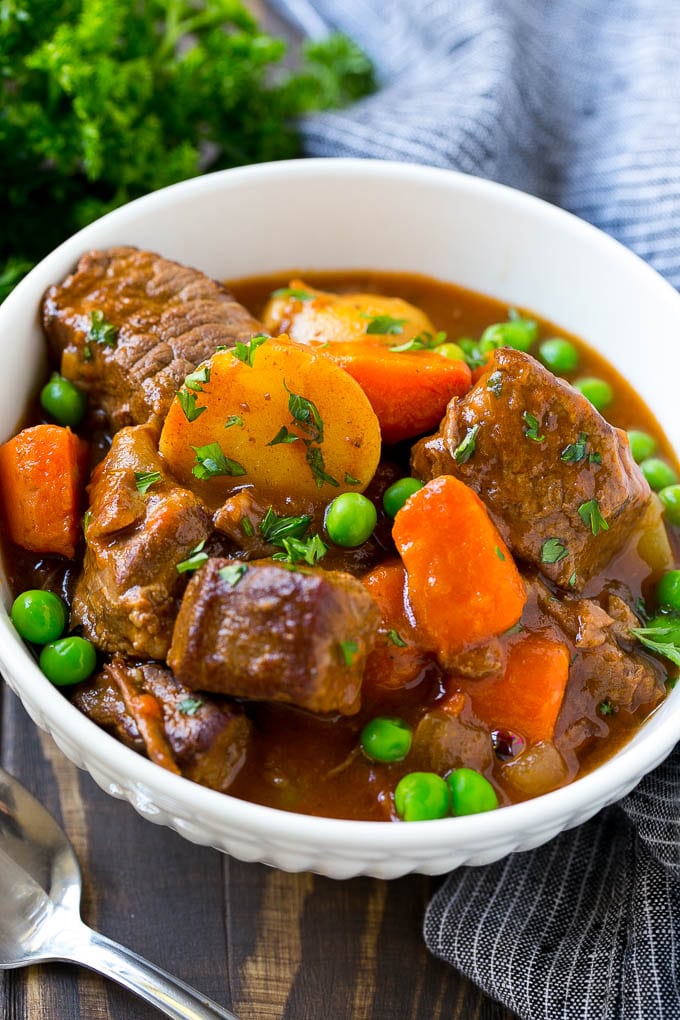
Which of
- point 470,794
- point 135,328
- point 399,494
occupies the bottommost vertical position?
point 470,794

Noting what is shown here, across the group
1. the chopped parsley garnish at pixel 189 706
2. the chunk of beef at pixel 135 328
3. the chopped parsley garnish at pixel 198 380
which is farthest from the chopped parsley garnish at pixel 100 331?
the chopped parsley garnish at pixel 189 706

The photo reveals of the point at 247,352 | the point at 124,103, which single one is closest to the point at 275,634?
the point at 247,352

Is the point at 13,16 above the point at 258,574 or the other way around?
above

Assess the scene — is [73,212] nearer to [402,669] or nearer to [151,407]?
[151,407]

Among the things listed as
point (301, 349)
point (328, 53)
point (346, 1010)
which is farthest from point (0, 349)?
point (328, 53)

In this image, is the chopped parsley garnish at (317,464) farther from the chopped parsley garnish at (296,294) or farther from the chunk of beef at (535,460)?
the chopped parsley garnish at (296,294)

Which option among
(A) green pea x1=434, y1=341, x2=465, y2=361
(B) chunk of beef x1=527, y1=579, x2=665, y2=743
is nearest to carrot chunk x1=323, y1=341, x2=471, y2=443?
(A) green pea x1=434, y1=341, x2=465, y2=361

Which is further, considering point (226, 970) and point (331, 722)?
point (226, 970)

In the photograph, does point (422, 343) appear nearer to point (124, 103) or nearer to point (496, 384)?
point (496, 384)
